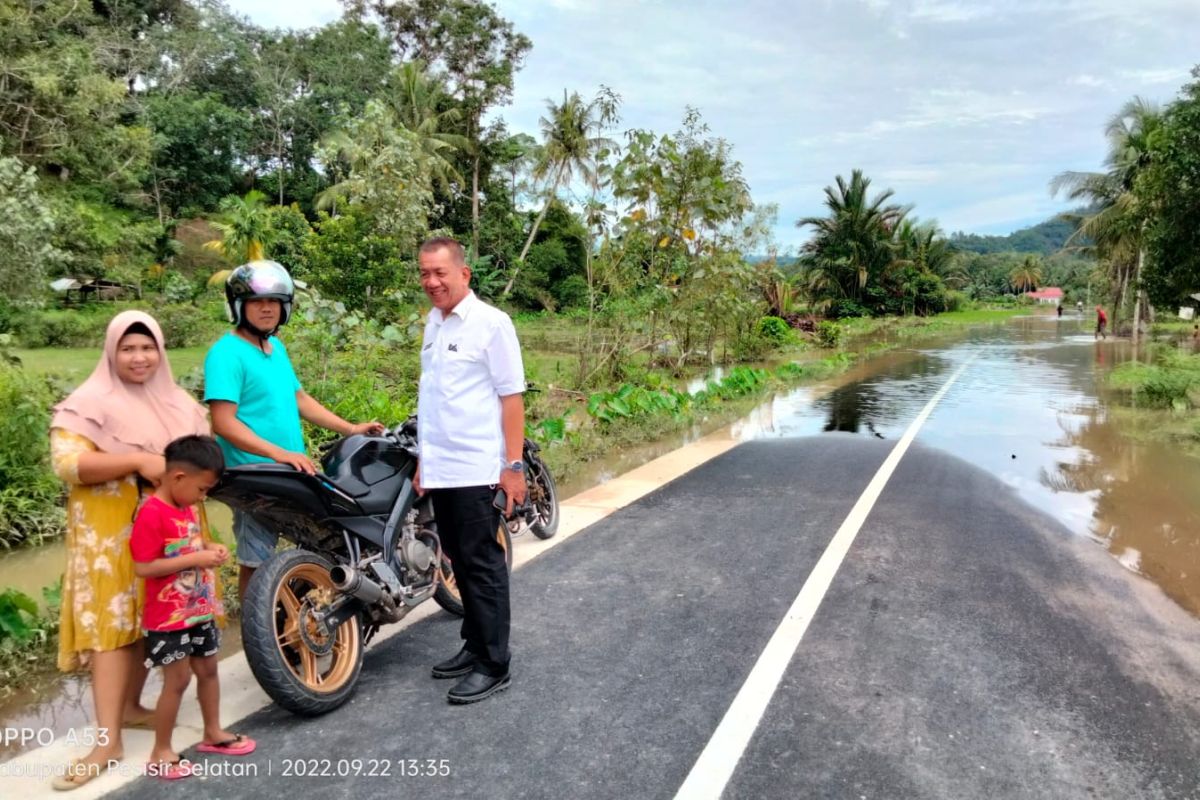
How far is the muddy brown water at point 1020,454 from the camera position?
18.1 ft

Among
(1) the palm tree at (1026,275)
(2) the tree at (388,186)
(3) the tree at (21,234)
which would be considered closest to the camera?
(3) the tree at (21,234)

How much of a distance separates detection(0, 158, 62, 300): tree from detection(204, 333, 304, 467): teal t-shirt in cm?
1144

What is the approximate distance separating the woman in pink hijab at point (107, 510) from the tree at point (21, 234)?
11.7 metres

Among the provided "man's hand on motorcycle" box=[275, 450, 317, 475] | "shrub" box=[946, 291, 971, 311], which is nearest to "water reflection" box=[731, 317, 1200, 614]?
"man's hand on motorcycle" box=[275, 450, 317, 475]

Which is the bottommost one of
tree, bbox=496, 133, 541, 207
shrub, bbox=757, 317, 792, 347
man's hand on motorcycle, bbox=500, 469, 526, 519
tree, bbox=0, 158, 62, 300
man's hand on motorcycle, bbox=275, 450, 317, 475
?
shrub, bbox=757, 317, 792, 347

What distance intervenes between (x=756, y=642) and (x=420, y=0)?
43.7 meters

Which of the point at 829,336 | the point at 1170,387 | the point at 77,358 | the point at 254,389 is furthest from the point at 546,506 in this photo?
the point at 829,336

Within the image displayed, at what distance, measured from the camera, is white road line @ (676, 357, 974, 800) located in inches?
111

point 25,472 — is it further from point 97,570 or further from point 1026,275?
point 1026,275

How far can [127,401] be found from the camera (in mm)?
2912

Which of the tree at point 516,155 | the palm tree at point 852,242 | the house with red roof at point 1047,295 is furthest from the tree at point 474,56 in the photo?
the house with red roof at point 1047,295

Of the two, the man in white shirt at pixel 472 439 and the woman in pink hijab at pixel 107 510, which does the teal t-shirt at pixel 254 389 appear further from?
the man in white shirt at pixel 472 439

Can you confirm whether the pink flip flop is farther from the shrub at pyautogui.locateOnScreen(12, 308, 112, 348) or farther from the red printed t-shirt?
the shrub at pyautogui.locateOnScreen(12, 308, 112, 348)

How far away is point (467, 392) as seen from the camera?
136 inches
